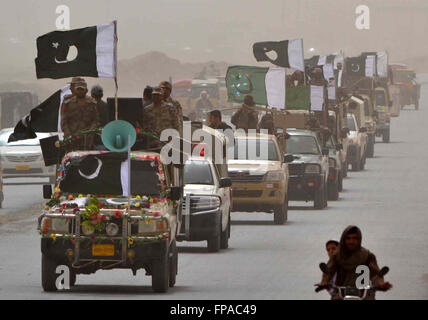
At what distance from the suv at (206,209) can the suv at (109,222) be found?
4230 mm

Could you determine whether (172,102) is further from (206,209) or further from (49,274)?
(49,274)

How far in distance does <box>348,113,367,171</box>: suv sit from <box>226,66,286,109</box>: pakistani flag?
9.45 meters

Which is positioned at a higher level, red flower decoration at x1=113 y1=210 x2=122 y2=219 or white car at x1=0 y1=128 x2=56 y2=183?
red flower decoration at x1=113 y1=210 x2=122 y2=219

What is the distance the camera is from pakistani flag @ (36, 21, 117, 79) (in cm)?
1922

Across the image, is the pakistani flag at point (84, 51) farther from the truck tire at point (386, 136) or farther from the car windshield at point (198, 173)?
the truck tire at point (386, 136)

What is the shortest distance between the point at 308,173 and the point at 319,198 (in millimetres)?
666

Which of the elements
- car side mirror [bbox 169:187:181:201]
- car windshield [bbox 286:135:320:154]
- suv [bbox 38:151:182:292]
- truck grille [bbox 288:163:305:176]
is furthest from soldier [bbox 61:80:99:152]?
car windshield [bbox 286:135:320:154]

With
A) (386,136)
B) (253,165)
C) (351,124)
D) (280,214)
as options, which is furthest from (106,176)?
(386,136)

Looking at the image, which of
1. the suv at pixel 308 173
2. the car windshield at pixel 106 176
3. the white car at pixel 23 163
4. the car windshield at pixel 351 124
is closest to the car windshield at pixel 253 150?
the suv at pixel 308 173

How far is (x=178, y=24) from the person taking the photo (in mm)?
154500

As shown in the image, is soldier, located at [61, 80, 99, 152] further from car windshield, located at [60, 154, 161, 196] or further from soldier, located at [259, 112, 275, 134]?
soldier, located at [259, 112, 275, 134]

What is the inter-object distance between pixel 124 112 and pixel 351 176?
26.8 m
